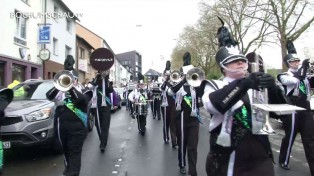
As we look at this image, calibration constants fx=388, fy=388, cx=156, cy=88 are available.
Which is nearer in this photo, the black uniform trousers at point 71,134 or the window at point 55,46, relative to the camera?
the black uniform trousers at point 71,134

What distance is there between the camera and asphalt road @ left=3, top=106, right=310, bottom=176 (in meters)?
7.05

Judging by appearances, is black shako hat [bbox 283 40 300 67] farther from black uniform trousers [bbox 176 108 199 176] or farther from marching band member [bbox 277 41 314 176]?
black uniform trousers [bbox 176 108 199 176]

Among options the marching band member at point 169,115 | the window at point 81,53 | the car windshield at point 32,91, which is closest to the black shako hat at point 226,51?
the marching band member at point 169,115

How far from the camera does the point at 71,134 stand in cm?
573

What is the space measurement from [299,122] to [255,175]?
400 centimetres

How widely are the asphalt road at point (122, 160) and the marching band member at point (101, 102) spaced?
1.89ft

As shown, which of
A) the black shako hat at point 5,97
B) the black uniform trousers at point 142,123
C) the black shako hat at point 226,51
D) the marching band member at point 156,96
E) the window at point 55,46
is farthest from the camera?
the window at point 55,46

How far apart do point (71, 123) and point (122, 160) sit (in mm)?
2681

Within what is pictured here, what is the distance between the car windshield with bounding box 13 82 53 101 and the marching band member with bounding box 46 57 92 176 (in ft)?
9.94

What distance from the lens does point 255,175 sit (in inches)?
122

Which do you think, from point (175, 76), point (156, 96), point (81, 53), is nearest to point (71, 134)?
point (175, 76)

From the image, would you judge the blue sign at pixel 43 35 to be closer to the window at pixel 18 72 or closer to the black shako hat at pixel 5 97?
the window at pixel 18 72

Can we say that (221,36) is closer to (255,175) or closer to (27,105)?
(255,175)

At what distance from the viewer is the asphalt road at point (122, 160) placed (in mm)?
7051
